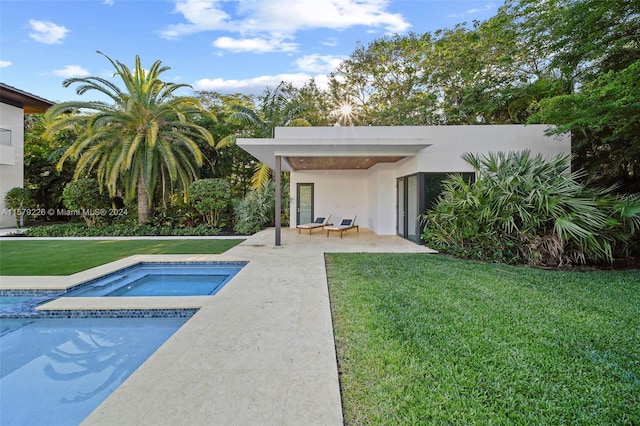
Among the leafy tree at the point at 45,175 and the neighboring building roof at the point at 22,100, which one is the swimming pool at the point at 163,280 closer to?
the leafy tree at the point at 45,175

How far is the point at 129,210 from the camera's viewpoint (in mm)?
16203

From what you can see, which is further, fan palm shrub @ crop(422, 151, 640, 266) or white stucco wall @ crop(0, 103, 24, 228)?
white stucco wall @ crop(0, 103, 24, 228)

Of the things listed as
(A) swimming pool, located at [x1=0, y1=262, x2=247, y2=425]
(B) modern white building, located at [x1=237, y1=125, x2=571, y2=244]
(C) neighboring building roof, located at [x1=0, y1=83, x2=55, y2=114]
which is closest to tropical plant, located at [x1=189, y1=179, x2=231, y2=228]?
(B) modern white building, located at [x1=237, y1=125, x2=571, y2=244]

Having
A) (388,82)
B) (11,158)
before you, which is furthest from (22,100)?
(388,82)

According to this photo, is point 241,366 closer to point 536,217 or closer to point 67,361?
point 67,361

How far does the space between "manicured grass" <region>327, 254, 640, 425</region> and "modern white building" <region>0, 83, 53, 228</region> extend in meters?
20.9

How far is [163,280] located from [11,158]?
676 inches

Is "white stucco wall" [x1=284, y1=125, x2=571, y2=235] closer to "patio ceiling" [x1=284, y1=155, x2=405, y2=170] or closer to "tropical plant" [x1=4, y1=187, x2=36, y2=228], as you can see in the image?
"patio ceiling" [x1=284, y1=155, x2=405, y2=170]

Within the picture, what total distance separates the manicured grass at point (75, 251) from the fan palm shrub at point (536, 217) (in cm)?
747

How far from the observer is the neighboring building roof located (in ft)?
54.9

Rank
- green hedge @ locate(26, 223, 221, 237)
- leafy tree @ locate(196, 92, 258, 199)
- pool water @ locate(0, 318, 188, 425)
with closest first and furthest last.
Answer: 1. pool water @ locate(0, 318, 188, 425)
2. green hedge @ locate(26, 223, 221, 237)
3. leafy tree @ locate(196, 92, 258, 199)

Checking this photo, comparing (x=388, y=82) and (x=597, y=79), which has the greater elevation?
(x=388, y=82)

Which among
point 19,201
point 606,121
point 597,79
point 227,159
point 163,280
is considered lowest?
point 163,280

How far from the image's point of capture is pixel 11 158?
17.1 meters
